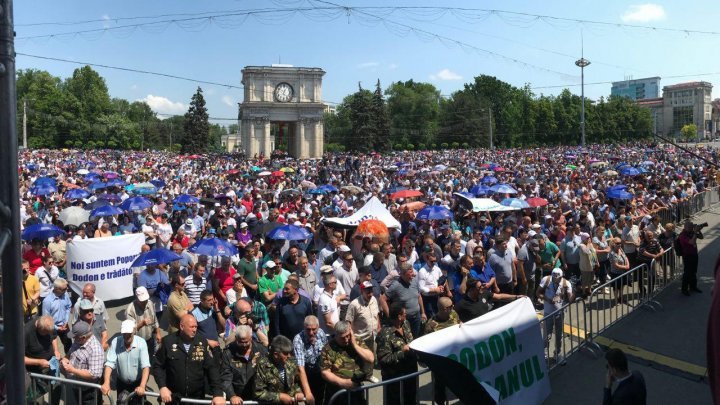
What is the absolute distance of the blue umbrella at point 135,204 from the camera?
53.8 feet

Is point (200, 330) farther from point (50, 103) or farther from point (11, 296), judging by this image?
point (50, 103)

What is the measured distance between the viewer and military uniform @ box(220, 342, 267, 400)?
Result: 5719mm

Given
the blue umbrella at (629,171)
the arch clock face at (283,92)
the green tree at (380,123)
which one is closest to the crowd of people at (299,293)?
the blue umbrella at (629,171)

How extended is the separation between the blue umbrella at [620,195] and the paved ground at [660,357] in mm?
7454

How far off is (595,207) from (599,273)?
5.34 metres

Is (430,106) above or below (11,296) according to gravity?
above

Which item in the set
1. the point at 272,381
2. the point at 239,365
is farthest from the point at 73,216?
the point at 272,381

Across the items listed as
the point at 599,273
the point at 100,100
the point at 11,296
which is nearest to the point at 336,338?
the point at 11,296

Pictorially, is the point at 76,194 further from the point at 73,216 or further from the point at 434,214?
the point at 434,214

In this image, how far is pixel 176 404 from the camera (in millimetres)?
5504

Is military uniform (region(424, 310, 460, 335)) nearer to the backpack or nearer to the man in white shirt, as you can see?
the man in white shirt

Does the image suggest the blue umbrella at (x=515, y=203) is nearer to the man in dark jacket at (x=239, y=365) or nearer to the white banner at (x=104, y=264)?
the white banner at (x=104, y=264)

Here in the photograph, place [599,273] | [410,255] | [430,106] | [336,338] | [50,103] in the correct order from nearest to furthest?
[336,338], [410,255], [599,273], [50,103], [430,106]

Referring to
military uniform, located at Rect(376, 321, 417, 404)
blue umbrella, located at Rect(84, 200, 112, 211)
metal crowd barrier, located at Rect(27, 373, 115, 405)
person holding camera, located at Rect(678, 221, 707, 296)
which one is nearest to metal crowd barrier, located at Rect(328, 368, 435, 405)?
military uniform, located at Rect(376, 321, 417, 404)
